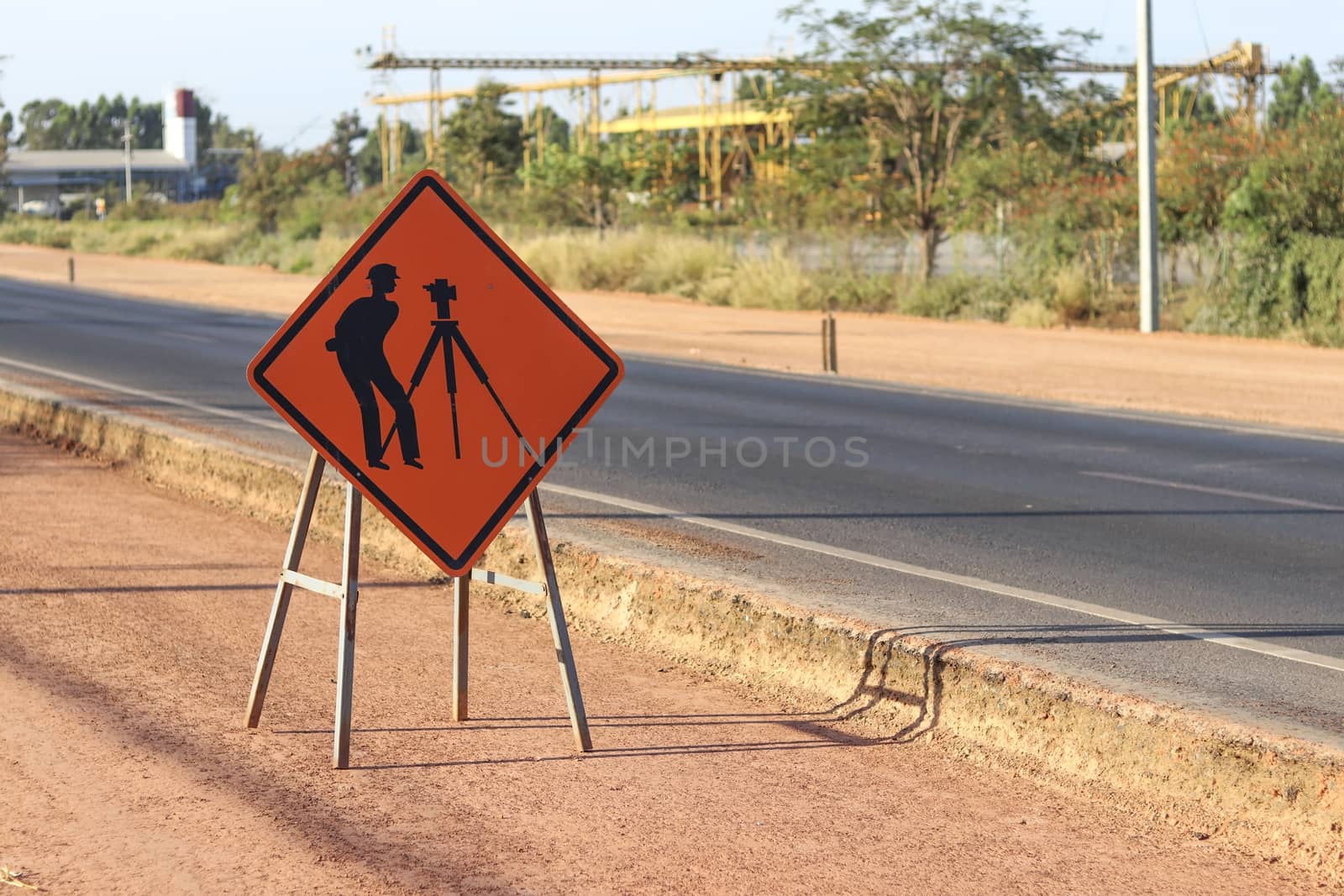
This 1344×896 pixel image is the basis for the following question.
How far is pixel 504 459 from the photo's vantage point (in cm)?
530

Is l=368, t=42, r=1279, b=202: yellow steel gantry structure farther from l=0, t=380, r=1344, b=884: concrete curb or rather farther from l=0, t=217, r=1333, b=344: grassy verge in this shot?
l=0, t=380, r=1344, b=884: concrete curb

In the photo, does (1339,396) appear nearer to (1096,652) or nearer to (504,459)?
(1096,652)

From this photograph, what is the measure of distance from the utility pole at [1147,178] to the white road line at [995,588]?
1702 centimetres

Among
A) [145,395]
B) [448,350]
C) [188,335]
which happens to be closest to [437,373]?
[448,350]

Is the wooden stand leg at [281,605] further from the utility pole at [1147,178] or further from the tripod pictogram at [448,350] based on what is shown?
the utility pole at [1147,178]

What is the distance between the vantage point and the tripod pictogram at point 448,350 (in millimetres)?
5160

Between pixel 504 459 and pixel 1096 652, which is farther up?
pixel 504 459

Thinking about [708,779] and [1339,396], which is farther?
[1339,396]

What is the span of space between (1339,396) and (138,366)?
1326 centimetres

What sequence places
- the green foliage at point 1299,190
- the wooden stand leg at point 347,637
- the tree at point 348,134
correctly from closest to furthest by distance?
the wooden stand leg at point 347,637 → the green foliage at point 1299,190 → the tree at point 348,134

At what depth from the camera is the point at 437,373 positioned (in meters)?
5.19

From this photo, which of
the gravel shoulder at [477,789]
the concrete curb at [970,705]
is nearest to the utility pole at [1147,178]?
the concrete curb at [970,705]

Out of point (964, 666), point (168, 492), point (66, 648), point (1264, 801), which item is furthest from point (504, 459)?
point (168, 492)

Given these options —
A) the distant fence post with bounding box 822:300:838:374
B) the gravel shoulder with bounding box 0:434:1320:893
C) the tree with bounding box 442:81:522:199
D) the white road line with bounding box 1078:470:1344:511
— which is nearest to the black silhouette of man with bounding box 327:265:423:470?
the gravel shoulder with bounding box 0:434:1320:893
